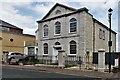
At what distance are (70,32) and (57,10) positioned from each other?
5.49 m

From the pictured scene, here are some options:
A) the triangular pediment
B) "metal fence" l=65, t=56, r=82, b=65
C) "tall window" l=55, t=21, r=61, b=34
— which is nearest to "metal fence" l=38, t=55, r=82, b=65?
"metal fence" l=65, t=56, r=82, b=65

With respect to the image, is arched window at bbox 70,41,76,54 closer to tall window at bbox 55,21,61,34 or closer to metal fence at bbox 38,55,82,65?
metal fence at bbox 38,55,82,65

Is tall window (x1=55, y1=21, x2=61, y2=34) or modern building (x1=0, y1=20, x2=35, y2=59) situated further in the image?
modern building (x1=0, y1=20, x2=35, y2=59)

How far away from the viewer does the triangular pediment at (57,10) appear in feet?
115

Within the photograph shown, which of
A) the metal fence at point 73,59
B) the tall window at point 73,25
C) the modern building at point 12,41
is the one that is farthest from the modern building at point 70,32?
the modern building at point 12,41

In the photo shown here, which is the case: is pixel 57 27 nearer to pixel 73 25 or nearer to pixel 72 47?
pixel 73 25

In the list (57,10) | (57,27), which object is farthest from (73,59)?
(57,10)

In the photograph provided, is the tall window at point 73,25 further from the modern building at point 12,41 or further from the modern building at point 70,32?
the modern building at point 12,41

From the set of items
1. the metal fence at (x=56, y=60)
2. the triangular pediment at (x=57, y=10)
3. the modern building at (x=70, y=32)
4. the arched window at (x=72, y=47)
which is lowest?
the metal fence at (x=56, y=60)

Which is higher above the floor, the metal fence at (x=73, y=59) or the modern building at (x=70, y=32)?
the modern building at (x=70, y=32)

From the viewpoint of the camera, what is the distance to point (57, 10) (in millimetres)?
37000

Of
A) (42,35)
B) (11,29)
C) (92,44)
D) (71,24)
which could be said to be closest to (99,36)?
(92,44)

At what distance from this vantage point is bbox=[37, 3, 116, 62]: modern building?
3189cm

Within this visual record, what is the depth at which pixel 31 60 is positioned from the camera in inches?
1350
